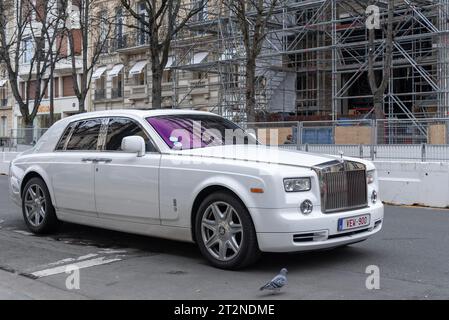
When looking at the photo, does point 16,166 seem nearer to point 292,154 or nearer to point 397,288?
point 292,154

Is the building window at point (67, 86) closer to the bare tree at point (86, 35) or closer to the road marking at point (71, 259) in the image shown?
the bare tree at point (86, 35)

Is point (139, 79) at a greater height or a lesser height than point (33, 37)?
lesser

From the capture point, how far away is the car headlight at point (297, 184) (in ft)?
19.7

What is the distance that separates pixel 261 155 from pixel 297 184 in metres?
0.66

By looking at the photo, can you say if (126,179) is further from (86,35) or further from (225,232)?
(86,35)

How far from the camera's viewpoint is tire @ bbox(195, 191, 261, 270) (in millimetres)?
6133

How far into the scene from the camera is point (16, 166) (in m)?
9.01

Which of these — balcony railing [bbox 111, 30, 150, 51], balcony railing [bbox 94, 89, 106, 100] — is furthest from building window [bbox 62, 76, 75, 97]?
balcony railing [bbox 111, 30, 150, 51]

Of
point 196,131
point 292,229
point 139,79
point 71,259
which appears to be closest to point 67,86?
point 139,79

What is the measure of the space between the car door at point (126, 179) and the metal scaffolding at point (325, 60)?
61.9 feet

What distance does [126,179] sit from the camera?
23.4ft

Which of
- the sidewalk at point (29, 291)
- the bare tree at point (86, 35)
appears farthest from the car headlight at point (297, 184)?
the bare tree at point (86, 35)

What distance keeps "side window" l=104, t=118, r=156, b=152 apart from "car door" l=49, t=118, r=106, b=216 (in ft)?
0.65

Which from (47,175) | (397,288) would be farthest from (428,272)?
(47,175)
